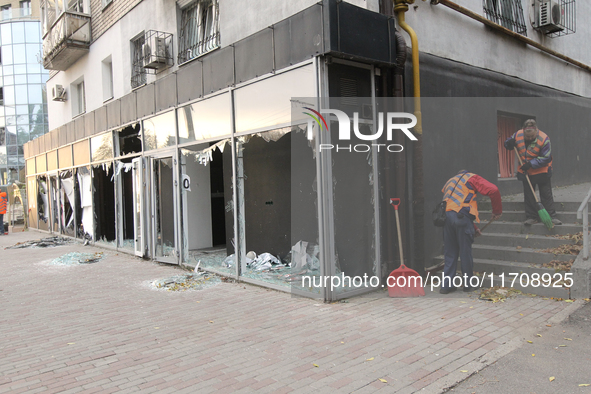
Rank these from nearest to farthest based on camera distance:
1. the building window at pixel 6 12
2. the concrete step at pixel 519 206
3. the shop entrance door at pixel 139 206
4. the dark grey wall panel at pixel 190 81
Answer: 1. the concrete step at pixel 519 206
2. the dark grey wall panel at pixel 190 81
3. the shop entrance door at pixel 139 206
4. the building window at pixel 6 12

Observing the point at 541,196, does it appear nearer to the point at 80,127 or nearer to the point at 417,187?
the point at 417,187

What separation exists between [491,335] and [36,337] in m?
4.89

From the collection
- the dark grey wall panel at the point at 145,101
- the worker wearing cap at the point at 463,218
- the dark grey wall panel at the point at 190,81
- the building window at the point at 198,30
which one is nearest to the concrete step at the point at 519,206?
A: the worker wearing cap at the point at 463,218

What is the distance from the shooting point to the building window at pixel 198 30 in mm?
8805

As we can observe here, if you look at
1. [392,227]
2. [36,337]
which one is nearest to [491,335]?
[392,227]

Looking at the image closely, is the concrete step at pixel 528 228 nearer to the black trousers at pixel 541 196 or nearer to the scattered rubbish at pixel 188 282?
the black trousers at pixel 541 196

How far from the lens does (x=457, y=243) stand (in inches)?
245

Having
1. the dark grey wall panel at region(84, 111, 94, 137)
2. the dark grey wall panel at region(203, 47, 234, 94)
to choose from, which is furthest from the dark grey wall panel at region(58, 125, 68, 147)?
the dark grey wall panel at region(203, 47, 234, 94)

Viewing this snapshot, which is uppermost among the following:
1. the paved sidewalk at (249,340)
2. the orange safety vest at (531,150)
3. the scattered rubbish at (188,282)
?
the orange safety vest at (531,150)

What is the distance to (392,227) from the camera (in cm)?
658

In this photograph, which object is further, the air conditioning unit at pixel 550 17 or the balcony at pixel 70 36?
the balcony at pixel 70 36

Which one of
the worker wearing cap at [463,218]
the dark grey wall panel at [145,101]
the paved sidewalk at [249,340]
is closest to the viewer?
the paved sidewalk at [249,340]

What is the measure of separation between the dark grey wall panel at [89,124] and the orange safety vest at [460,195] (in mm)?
10861

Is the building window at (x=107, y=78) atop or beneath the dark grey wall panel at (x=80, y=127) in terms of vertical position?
atop
